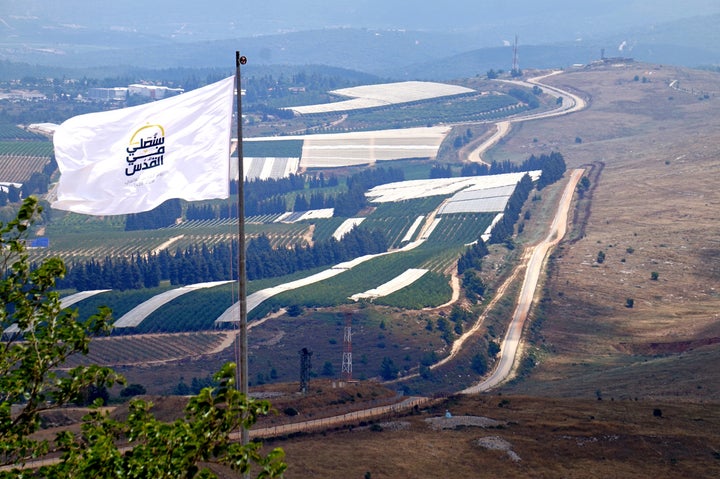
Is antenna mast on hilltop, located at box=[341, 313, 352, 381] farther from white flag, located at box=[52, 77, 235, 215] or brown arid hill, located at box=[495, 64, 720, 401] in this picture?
white flag, located at box=[52, 77, 235, 215]

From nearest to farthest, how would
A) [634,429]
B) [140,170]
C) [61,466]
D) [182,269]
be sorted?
[61,466], [140,170], [634,429], [182,269]

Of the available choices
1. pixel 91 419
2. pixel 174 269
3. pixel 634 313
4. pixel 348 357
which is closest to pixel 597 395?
pixel 348 357

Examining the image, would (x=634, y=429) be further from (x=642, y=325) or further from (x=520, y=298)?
(x=520, y=298)

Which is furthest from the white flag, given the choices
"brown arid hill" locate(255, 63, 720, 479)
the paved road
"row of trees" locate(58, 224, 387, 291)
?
"row of trees" locate(58, 224, 387, 291)

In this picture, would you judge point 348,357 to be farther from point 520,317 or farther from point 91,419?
point 91,419

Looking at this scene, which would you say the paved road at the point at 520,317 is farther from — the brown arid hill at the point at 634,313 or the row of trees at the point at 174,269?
the row of trees at the point at 174,269

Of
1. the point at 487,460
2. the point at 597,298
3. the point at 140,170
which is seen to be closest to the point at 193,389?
the point at 487,460

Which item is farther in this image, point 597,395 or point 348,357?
point 348,357

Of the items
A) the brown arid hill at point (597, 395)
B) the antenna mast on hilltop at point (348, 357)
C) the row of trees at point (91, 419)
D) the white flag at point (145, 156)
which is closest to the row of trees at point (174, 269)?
the brown arid hill at point (597, 395)
